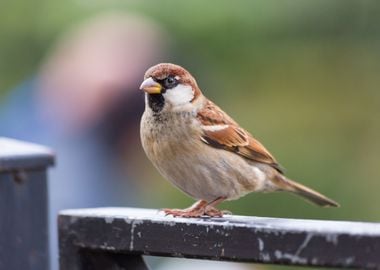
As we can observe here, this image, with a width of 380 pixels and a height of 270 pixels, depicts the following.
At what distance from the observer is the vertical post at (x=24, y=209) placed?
2.25 m

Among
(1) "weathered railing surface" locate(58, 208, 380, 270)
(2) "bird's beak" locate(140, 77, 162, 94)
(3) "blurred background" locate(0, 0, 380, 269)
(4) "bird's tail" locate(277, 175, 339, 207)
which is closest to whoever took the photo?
(1) "weathered railing surface" locate(58, 208, 380, 270)

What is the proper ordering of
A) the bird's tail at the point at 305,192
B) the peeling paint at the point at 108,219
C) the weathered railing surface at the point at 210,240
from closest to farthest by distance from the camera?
the weathered railing surface at the point at 210,240 → the peeling paint at the point at 108,219 → the bird's tail at the point at 305,192

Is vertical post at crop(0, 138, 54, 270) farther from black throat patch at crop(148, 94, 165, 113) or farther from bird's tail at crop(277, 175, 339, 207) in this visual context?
bird's tail at crop(277, 175, 339, 207)

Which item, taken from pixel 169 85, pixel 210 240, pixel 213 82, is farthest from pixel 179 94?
pixel 213 82

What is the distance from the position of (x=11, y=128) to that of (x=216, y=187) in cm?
191

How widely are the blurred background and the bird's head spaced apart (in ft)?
4.54

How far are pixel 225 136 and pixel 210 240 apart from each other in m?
1.48

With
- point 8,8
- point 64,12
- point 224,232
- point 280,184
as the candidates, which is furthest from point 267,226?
point 8,8

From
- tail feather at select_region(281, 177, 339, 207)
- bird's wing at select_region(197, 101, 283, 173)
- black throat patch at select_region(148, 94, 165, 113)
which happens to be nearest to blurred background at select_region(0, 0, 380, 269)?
tail feather at select_region(281, 177, 339, 207)

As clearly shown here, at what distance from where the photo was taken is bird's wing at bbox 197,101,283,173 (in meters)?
3.15

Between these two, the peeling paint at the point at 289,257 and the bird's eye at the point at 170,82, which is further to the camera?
the bird's eye at the point at 170,82

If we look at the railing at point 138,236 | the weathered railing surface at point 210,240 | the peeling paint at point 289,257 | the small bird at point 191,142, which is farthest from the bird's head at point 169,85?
the peeling paint at point 289,257

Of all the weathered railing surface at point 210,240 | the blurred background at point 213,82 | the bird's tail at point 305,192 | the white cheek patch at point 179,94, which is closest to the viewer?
the weathered railing surface at point 210,240

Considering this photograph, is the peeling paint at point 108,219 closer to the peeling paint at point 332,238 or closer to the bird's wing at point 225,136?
the peeling paint at point 332,238
